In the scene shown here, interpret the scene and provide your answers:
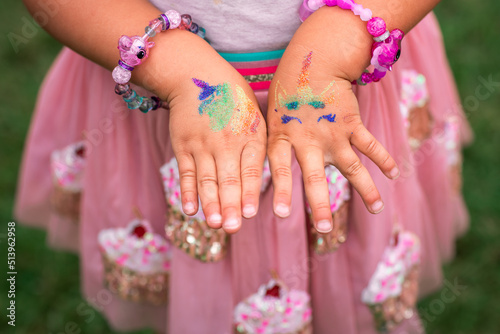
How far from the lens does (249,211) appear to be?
69 centimetres

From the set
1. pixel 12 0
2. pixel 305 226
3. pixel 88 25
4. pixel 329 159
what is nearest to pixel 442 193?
pixel 305 226

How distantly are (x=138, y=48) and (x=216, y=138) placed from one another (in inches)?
7.4

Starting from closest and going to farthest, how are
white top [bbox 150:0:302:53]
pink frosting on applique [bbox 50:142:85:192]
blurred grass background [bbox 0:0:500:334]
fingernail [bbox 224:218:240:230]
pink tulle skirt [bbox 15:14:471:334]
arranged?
fingernail [bbox 224:218:240:230] → white top [bbox 150:0:302:53] → pink tulle skirt [bbox 15:14:471:334] → pink frosting on applique [bbox 50:142:85:192] → blurred grass background [bbox 0:0:500:334]

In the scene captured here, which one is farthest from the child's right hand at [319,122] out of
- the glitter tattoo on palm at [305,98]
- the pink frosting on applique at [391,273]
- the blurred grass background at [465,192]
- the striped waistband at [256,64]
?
the blurred grass background at [465,192]

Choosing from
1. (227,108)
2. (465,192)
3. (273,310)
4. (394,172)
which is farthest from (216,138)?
(465,192)

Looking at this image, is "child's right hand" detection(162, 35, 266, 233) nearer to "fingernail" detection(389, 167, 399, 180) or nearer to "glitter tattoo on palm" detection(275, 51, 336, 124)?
"glitter tattoo on palm" detection(275, 51, 336, 124)

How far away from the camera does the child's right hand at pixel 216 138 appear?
2.28ft

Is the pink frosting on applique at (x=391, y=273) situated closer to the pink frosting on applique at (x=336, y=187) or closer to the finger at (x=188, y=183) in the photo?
the pink frosting on applique at (x=336, y=187)

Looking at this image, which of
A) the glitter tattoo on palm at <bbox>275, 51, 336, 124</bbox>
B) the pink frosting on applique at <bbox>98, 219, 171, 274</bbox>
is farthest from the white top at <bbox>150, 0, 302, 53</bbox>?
the pink frosting on applique at <bbox>98, 219, 171, 274</bbox>

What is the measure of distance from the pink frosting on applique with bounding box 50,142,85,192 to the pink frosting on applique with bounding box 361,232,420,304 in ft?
2.30

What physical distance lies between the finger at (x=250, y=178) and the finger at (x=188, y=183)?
0.24ft

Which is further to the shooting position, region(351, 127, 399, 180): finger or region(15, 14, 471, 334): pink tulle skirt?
region(15, 14, 471, 334): pink tulle skirt

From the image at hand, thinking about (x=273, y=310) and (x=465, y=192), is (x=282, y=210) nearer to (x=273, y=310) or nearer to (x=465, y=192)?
(x=273, y=310)

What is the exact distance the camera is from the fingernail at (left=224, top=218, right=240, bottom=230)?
67cm
